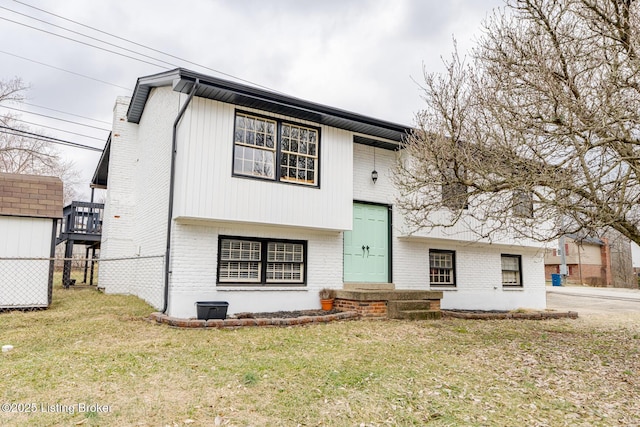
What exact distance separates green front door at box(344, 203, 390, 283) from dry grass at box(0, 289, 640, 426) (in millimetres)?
3011

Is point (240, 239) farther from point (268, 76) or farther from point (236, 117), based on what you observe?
point (268, 76)

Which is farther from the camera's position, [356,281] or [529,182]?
[356,281]

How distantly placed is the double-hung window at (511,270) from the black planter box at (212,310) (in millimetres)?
9960

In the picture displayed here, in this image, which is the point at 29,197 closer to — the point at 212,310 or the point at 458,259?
the point at 212,310

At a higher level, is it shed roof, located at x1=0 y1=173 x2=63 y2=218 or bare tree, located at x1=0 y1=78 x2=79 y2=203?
bare tree, located at x1=0 y1=78 x2=79 y2=203

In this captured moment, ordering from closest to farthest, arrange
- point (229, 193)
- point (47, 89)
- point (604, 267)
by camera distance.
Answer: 1. point (229, 193)
2. point (47, 89)
3. point (604, 267)

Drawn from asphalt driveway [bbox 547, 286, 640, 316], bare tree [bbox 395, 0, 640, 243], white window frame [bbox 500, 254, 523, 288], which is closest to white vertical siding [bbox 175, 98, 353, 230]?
bare tree [bbox 395, 0, 640, 243]

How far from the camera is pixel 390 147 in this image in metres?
11.9

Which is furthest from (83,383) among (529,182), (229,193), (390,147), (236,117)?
(390,147)

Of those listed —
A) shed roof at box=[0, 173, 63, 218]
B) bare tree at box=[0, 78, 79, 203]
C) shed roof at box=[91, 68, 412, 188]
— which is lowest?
shed roof at box=[0, 173, 63, 218]

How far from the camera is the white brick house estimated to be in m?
8.62

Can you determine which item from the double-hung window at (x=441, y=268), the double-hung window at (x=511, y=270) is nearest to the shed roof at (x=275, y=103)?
the double-hung window at (x=441, y=268)

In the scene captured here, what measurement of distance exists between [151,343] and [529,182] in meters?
6.48

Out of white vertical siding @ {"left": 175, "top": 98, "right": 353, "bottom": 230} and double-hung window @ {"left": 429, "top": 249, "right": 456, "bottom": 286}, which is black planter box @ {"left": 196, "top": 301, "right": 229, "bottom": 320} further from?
double-hung window @ {"left": 429, "top": 249, "right": 456, "bottom": 286}
